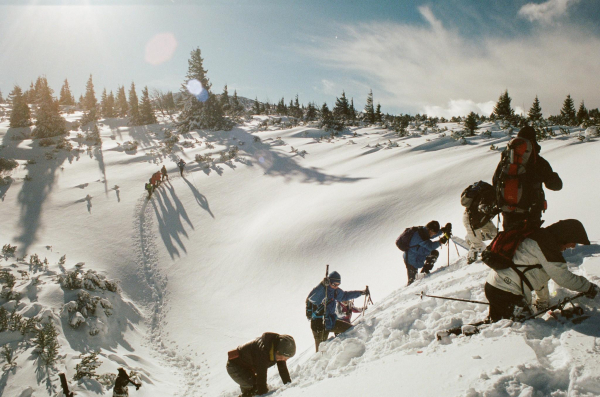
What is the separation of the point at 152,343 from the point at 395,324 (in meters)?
7.29

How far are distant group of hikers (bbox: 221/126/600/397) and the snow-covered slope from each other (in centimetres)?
37

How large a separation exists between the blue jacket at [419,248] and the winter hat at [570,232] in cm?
290

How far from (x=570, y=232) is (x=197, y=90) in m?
40.2

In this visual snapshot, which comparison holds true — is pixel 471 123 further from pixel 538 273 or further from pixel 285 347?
pixel 285 347

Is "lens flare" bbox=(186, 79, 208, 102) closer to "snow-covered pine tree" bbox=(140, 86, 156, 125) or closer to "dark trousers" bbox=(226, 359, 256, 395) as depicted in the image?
"snow-covered pine tree" bbox=(140, 86, 156, 125)

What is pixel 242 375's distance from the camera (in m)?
4.23

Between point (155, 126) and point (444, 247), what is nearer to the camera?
point (444, 247)

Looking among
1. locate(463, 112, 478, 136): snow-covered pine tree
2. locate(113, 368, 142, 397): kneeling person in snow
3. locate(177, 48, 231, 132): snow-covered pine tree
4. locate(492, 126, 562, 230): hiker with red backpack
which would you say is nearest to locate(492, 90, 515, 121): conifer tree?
locate(463, 112, 478, 136): snow-covered pine tree

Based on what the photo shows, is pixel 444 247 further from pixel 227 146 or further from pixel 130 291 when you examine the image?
pixel 227 146

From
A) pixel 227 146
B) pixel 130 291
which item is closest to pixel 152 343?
pixel 130 291

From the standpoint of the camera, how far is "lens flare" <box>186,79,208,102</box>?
118ft

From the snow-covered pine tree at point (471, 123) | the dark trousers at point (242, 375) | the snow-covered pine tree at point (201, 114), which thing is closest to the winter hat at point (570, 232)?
the dark trousers at point (242, 375)

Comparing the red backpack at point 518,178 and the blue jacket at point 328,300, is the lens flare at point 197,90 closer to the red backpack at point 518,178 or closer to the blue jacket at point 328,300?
the blue jacket at point 328,300

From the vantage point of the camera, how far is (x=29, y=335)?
6.03 meters
